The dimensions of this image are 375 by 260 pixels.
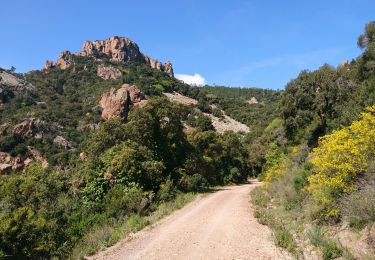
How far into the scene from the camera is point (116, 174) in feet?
70.2

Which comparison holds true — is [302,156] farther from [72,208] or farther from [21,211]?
[21,211]

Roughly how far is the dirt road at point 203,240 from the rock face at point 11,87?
70.0m

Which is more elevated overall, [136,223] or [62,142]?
[62,142]

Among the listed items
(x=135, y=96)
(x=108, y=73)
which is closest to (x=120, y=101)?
(x=135, y=96)

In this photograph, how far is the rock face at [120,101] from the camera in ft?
199

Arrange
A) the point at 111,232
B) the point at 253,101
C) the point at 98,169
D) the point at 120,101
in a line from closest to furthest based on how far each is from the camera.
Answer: the point at 111,232 < the point at 98,169 < the point at 120,101 < the point at 253,101

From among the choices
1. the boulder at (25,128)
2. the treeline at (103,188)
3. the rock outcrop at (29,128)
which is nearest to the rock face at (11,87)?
the rock outcrop at (29,128)

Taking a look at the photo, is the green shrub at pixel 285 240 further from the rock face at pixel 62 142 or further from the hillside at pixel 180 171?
the rock face at pixel 62 142

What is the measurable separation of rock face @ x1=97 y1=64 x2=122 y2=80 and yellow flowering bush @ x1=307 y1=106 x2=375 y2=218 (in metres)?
93.2

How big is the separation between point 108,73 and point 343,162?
97.2 meters

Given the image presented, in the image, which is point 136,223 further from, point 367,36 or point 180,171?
point 367,36

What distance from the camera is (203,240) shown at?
11.8 m

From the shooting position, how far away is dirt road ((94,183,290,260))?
10453 millimetres

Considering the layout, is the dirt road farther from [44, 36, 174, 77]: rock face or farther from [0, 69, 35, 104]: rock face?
[44, 36, 174, 77]: rock face
